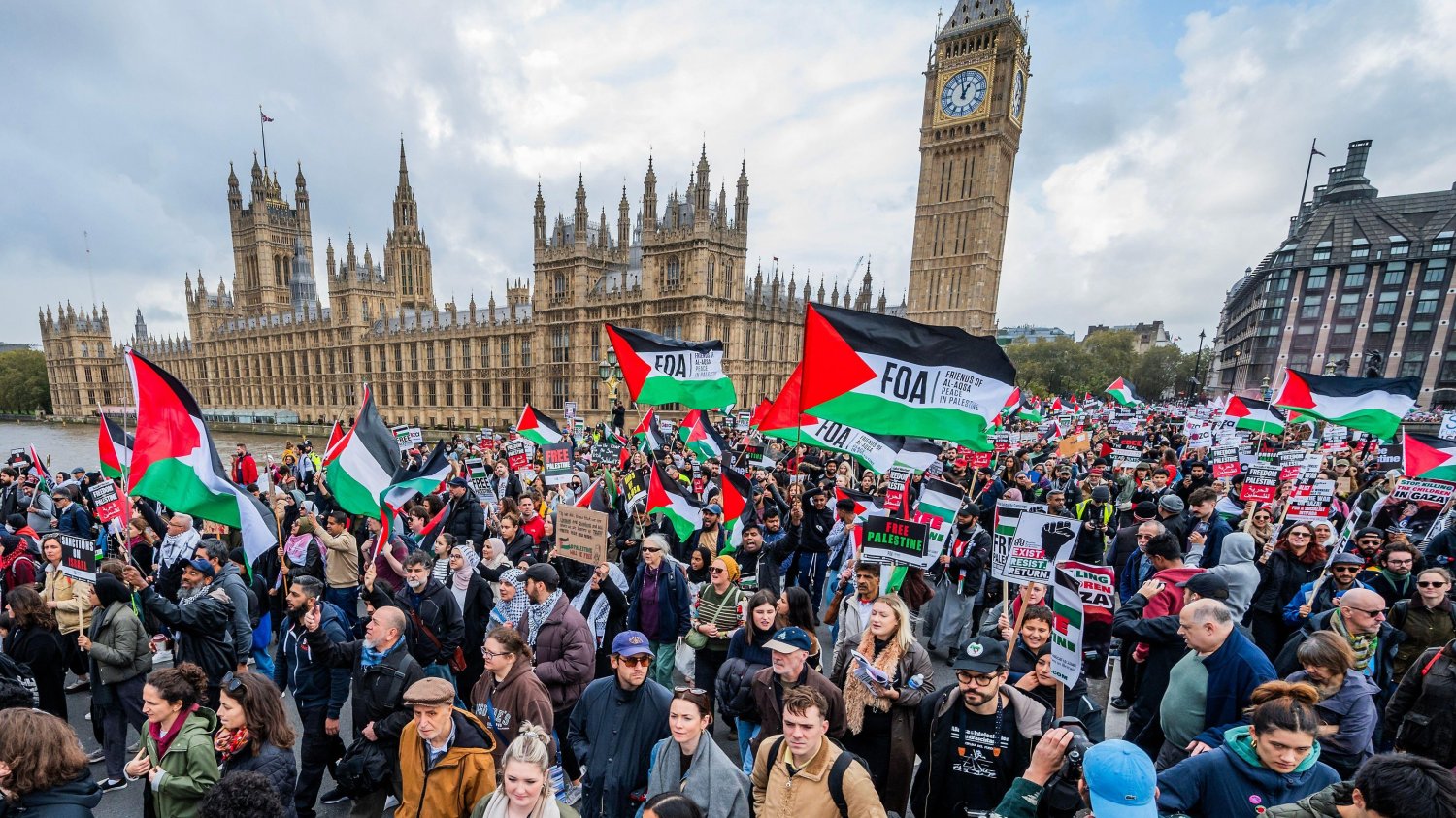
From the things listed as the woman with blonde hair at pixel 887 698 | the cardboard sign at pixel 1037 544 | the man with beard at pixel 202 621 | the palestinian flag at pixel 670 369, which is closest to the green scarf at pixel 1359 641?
the cardboard sign at pixel 1037 544

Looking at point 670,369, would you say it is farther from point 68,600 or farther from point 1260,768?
point 1260,768

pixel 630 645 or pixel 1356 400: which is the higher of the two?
pixel 1356 400

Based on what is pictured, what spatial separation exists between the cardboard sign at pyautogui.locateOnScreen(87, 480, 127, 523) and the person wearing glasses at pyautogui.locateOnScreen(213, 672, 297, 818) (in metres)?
4.95

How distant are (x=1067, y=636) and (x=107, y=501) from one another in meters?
9.24

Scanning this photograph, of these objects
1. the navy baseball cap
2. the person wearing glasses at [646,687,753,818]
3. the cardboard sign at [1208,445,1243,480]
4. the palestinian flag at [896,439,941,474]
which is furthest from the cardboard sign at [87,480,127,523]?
the cardboard sign at [1208,445,1243,480]

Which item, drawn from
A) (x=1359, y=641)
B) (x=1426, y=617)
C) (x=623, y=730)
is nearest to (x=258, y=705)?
(x=623, y=730)

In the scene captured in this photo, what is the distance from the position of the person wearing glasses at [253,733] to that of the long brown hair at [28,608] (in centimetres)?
278

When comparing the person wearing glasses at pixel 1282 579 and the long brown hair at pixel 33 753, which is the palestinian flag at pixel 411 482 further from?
the person wearing glasses at pixel 1282 579

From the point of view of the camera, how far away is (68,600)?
515 centimetres

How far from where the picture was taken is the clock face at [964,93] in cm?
4894

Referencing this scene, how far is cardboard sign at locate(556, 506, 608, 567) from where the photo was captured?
18.4 ft

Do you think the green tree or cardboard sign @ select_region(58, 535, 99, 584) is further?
the green tree

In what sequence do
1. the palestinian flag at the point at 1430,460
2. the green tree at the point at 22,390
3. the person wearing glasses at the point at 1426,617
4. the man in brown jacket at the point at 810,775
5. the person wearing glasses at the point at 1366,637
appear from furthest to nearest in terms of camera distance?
the green tree at the point at 22,390 → the palestinian flag at the point at 1430,460 → the person wearing glasses at the point at 1426,617 → the person wearing glasses at the point at 1366,637 → the man in brown jacket at the point at 810,775

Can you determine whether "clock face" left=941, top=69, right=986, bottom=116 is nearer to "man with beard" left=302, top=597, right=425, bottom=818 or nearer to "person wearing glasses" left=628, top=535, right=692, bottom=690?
"person wearing glasses" left=628, top=535, right=692, bottom=690
